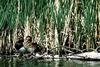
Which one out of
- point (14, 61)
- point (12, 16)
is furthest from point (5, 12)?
point (14, 61)

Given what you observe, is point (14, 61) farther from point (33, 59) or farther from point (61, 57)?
point (61, 57)

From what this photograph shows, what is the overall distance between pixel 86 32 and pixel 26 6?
125 cm

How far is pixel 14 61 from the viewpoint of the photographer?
7.90m

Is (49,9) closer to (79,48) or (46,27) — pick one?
(46,27)

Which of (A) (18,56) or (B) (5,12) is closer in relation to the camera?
(A) (18,56)

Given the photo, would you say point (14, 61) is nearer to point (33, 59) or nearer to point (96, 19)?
point (33, 59)

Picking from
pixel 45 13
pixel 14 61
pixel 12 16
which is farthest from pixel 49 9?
pixel 14 61

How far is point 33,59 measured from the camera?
311 inches

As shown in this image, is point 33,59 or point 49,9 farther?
point 49,9

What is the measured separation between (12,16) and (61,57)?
4.50ft

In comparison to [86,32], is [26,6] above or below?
above

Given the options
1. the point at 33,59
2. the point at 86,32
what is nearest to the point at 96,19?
the point at 86,32

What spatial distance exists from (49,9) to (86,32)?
812 mm

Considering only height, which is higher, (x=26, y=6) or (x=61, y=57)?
(x=26, y=6)
